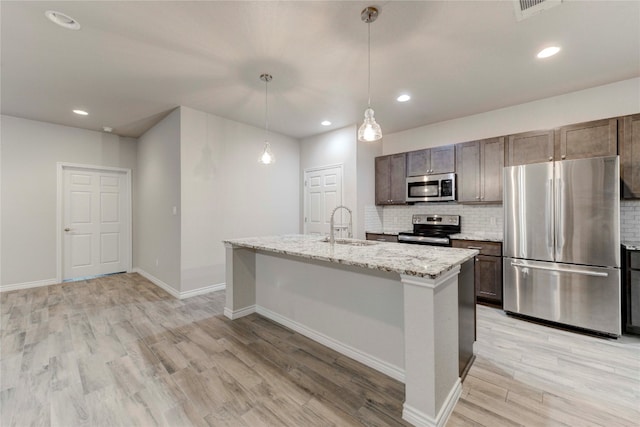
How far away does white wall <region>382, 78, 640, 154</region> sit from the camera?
3053 mm

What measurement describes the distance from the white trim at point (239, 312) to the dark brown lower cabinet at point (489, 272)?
9.51 feet

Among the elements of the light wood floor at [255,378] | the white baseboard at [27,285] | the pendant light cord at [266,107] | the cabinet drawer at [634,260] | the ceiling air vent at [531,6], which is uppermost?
the pendant light cord at [266,107]

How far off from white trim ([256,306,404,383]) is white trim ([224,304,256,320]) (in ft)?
0.75

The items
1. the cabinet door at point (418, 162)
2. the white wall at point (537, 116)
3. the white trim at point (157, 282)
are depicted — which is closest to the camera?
the white wall at point (537, 116)

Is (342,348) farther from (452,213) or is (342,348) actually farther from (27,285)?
(27,285)

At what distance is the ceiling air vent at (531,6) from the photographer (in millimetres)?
1811

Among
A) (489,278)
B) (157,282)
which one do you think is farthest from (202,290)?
(489,278)

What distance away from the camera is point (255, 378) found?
2014mm

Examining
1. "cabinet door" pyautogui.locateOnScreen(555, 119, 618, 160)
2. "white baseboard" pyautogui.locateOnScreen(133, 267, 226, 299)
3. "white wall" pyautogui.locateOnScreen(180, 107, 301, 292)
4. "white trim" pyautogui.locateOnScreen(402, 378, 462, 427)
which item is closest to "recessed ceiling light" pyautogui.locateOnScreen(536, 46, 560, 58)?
"cabinet door" pyautogui.locateOnScreen(555, 119, 618, 160)

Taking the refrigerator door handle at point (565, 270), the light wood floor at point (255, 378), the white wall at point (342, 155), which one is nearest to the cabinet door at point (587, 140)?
the refrigerator door handle at point (565, 270)

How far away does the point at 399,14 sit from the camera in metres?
2.01

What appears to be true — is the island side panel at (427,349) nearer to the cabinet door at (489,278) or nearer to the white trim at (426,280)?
the white trim at (426,280)

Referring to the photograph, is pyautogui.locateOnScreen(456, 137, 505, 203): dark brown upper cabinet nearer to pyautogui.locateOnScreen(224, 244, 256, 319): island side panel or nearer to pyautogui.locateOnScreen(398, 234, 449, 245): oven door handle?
pyautogui.locateOnScreen(398, 234, 449, 245): oven door handle

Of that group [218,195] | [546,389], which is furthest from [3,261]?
[546,389]
